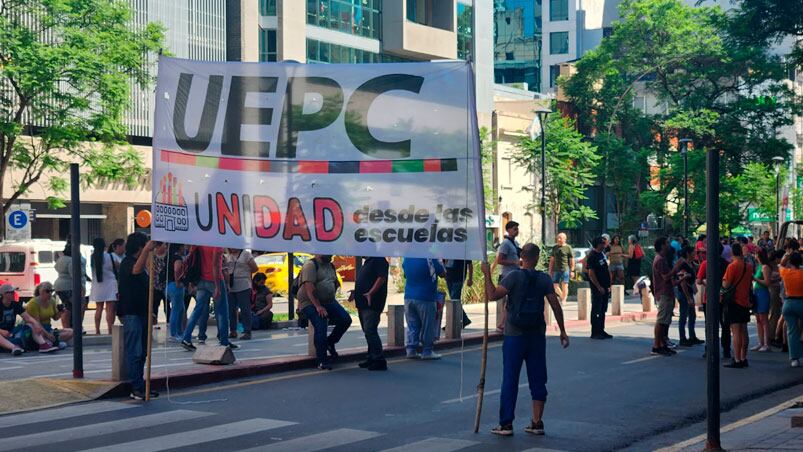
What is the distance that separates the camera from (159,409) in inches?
473

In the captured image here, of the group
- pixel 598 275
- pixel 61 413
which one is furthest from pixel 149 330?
pixel 598 275

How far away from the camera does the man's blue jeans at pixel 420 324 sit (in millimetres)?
16516

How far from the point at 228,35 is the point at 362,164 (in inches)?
1655

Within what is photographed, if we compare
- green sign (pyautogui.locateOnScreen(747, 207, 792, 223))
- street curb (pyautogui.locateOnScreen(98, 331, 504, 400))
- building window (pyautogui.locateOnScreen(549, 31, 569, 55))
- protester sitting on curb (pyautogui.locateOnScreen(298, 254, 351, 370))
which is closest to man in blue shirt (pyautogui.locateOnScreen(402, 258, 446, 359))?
street curb (pyautogui.locateOnScreen(98, 331, 504, 400))

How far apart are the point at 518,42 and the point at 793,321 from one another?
86.2 m

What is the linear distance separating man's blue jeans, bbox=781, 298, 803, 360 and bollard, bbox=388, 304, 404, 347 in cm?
538

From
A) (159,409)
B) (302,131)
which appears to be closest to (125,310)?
(159,409)

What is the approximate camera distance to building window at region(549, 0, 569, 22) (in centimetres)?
9788

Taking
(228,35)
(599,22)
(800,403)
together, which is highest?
(599,22)

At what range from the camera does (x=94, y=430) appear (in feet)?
35.3

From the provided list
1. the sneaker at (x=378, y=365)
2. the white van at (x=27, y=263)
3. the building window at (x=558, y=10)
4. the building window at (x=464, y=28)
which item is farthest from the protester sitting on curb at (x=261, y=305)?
the building window at (x=558, y=10)

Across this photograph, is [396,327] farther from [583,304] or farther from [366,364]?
[583,304]

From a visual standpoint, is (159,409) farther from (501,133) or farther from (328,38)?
(501,133)

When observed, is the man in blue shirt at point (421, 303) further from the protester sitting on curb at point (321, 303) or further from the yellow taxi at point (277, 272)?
the yellow taxi at point (277, 272)
